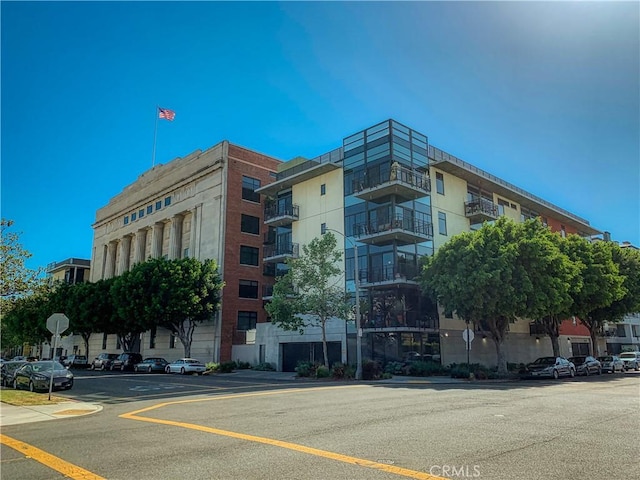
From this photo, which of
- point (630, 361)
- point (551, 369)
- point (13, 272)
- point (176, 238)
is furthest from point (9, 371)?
point (630, 361)

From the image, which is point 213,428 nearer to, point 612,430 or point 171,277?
point 612,430

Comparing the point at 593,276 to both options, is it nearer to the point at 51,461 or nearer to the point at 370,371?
the point at 370,371

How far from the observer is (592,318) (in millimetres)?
42562

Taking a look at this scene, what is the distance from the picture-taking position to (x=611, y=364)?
127ft

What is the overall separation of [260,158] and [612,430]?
43897 mm

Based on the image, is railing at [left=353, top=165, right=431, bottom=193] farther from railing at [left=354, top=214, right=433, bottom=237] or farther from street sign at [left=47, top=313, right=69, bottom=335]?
street sign at [left=47, top=313, right=69, bottom=335]

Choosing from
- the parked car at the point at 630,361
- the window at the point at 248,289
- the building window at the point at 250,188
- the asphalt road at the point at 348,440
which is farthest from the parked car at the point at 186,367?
the parked car at the point at 630,361

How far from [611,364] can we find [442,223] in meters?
17.8

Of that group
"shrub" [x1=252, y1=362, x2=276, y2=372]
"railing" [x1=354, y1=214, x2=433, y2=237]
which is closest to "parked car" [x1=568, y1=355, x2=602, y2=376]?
"railing" [x1=354, y1=214, x2=433, y2=237]

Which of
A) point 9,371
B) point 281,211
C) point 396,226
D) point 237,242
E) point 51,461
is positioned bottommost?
point 51,461

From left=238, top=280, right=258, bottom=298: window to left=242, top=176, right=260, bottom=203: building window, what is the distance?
27.2ft

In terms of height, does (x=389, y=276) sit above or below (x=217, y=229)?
below

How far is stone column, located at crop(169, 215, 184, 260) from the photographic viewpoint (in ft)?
172

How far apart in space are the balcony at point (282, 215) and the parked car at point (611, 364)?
91.3 ft
